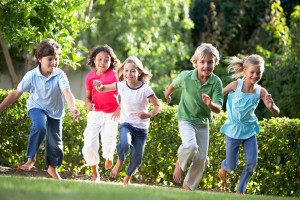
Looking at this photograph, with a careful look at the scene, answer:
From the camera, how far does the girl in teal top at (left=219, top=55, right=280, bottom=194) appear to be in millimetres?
10742

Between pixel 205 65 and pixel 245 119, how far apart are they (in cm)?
102

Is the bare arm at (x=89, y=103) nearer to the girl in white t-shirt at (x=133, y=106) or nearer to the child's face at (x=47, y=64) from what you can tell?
the girl in white t-shirt at (x=133, y=106)

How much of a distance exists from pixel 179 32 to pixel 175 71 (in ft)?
4.31

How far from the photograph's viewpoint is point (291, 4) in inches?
979

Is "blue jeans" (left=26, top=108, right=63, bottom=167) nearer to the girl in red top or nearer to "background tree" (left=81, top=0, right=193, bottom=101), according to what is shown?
the girl in red top

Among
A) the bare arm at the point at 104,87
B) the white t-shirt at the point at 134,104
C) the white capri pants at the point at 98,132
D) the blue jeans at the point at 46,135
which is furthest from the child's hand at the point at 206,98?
the white capri pants at the point at 98,132

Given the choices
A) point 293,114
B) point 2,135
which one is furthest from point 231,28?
point 2,135

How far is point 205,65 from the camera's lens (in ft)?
33.7

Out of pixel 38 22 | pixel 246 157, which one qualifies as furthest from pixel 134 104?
pixel 38 22

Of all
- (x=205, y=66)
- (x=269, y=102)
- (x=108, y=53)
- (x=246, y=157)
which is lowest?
(x=246, y=157)

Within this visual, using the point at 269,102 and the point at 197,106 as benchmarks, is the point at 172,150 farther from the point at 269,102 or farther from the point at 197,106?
the point at 269,102

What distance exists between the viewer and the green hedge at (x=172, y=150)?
12398 mm

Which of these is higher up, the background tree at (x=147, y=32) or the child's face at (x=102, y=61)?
the background tree at (x=147, y=32)

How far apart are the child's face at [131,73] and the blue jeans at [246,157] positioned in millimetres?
1442
